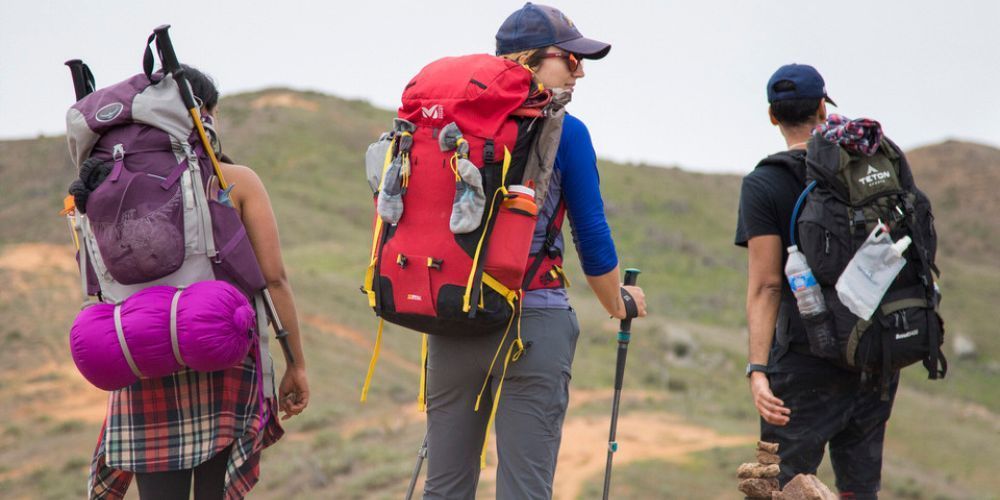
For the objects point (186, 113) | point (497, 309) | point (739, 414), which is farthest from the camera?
point (739, 414)

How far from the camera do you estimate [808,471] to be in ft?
12.1

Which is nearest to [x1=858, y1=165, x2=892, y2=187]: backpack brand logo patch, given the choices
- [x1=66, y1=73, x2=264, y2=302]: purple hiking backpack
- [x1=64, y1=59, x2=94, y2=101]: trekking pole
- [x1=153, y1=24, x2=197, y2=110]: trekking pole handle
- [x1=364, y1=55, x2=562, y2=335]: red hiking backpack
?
[x1=364, y1=55, x2=562, y2=335]: red hiking backpack

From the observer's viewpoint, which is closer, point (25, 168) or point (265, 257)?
point (265, 257)

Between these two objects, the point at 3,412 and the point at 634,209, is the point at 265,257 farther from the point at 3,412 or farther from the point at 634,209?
the point at 634,209

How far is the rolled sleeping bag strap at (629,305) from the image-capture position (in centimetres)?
351

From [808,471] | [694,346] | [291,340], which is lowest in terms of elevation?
[694,346]

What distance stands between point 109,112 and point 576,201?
1.45 metres

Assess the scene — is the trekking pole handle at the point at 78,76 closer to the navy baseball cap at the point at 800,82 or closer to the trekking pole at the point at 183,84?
the trekking pole at the point at 183,84

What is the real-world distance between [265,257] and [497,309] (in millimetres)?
905

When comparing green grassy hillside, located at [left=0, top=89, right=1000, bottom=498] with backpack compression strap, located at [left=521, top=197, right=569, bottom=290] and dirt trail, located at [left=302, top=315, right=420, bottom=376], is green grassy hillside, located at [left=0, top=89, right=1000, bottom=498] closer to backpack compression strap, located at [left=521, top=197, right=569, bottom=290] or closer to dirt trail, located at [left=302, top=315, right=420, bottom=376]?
dirt trail, located at [left=302, top=315, right=420, bottom=376]

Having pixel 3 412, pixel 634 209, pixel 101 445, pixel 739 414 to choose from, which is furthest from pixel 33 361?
pixel 634 209

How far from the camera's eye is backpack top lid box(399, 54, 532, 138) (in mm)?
3012

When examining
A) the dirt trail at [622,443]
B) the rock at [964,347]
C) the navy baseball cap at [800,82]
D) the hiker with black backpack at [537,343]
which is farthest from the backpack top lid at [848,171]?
the rock at [964,347]

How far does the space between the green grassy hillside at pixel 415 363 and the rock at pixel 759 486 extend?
19.0 feet
